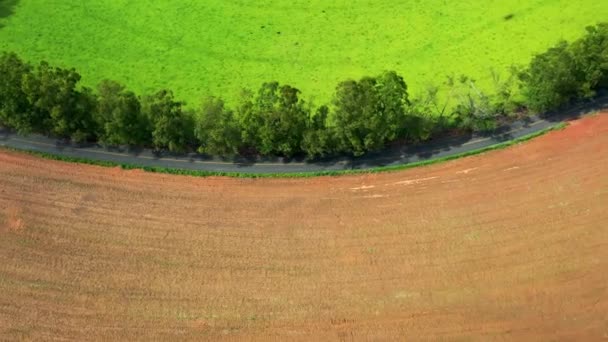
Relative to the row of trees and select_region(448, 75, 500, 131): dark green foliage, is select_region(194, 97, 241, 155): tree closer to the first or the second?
the row of trees

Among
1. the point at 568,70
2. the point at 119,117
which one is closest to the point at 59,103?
the point at 119,117

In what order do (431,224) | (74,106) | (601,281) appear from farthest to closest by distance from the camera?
(74,106)
(431,224)
(601,281)

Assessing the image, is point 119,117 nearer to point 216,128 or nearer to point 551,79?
point 216,128

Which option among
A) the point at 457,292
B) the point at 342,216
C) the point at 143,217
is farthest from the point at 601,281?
the point at 143,217

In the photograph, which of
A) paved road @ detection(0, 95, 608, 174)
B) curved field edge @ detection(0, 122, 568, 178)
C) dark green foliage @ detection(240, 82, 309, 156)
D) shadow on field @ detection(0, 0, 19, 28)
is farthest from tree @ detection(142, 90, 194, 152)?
shadow on field @ detection(0, 0, 19, 28)

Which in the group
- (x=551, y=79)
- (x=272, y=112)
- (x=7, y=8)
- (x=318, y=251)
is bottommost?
(x=318, y=251)

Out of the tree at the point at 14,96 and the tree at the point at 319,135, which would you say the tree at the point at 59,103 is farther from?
the tree at the point at 319,135

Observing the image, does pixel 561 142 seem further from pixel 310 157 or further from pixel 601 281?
pixel 310 157
